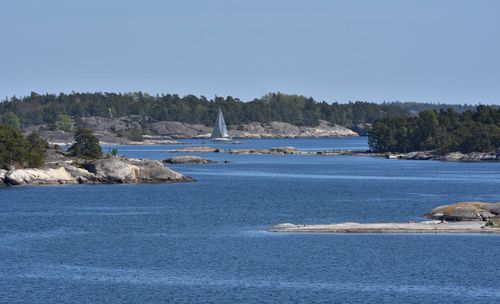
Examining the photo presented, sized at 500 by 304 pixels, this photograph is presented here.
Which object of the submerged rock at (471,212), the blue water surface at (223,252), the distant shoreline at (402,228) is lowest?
the blue water surface at (223,252)

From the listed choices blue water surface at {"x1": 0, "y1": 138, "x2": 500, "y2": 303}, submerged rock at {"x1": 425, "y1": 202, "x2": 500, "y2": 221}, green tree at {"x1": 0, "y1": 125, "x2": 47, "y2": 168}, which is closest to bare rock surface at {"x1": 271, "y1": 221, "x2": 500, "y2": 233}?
blue water surface at {"x1": 0, "y1": 138, "x2": 500, "y2": 303}

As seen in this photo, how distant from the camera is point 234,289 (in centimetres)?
6141

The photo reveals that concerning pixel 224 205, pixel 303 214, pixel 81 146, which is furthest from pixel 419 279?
pixel 81 146

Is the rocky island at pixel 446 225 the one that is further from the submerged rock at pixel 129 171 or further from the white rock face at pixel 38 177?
the white rock face at pixel 38 177

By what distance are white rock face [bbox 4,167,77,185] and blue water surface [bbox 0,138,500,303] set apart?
468cm

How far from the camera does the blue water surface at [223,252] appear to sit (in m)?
60.5

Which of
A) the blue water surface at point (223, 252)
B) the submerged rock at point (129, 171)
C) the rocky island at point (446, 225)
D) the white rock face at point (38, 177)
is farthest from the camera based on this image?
the submerged rock at point (129, 171)

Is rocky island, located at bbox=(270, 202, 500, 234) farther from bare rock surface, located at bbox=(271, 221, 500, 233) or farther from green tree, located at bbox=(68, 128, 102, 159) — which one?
green tree, located at bbox=(68, 128, 102, 159)

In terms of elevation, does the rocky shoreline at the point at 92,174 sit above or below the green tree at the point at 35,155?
below

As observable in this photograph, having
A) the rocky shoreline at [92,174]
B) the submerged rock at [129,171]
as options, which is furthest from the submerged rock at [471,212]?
the rocky shoreline at [92,174]

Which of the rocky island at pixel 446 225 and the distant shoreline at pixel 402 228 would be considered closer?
the distant shoreline at pixel 402 228

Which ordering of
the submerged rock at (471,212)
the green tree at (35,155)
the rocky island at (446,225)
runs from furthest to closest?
1. the green tree at (35,155)
2. the submerged rock at (471,212)
3. the rocky island at (446,225)

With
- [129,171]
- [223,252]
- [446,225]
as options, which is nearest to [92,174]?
[129,171]

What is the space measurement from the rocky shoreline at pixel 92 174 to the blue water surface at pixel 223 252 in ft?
18.5
